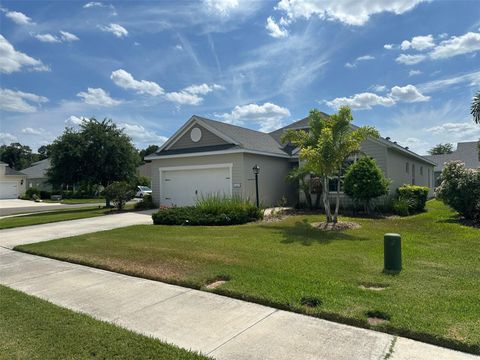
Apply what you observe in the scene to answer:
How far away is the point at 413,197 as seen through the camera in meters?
15.6

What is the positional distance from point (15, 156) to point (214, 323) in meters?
94.9

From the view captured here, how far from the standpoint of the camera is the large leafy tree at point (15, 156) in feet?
→ 263

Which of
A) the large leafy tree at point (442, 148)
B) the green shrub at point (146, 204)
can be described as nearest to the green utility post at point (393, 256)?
the green shrub at point (146, 204)

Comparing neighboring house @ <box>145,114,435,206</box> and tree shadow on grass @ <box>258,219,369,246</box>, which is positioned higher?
neighboring house @ <box>145,114,435,206</box>

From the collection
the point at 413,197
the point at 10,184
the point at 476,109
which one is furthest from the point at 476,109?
the point at 10,184

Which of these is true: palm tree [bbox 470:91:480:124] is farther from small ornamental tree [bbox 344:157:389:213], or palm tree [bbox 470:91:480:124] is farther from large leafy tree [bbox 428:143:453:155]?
large leafy tree [bbox 428:143:453:155]

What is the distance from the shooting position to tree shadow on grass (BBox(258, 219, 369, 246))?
9.12 meters

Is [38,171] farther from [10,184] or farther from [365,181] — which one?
[365,181]

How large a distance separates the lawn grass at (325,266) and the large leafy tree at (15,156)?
276 ft

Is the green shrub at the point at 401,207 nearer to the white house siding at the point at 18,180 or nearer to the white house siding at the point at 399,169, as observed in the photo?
the white house siding at the point at 399,169

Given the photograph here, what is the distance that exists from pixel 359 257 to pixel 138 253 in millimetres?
4931

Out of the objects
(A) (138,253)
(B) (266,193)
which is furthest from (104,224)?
(B) (266,193)

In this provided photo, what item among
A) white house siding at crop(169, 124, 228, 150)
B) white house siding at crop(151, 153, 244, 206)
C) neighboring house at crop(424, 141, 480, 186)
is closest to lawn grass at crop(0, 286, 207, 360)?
white house siding at crop(151, 153, 244, 206)

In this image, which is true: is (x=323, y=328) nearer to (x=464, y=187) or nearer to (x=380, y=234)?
(x=380, y=234)
